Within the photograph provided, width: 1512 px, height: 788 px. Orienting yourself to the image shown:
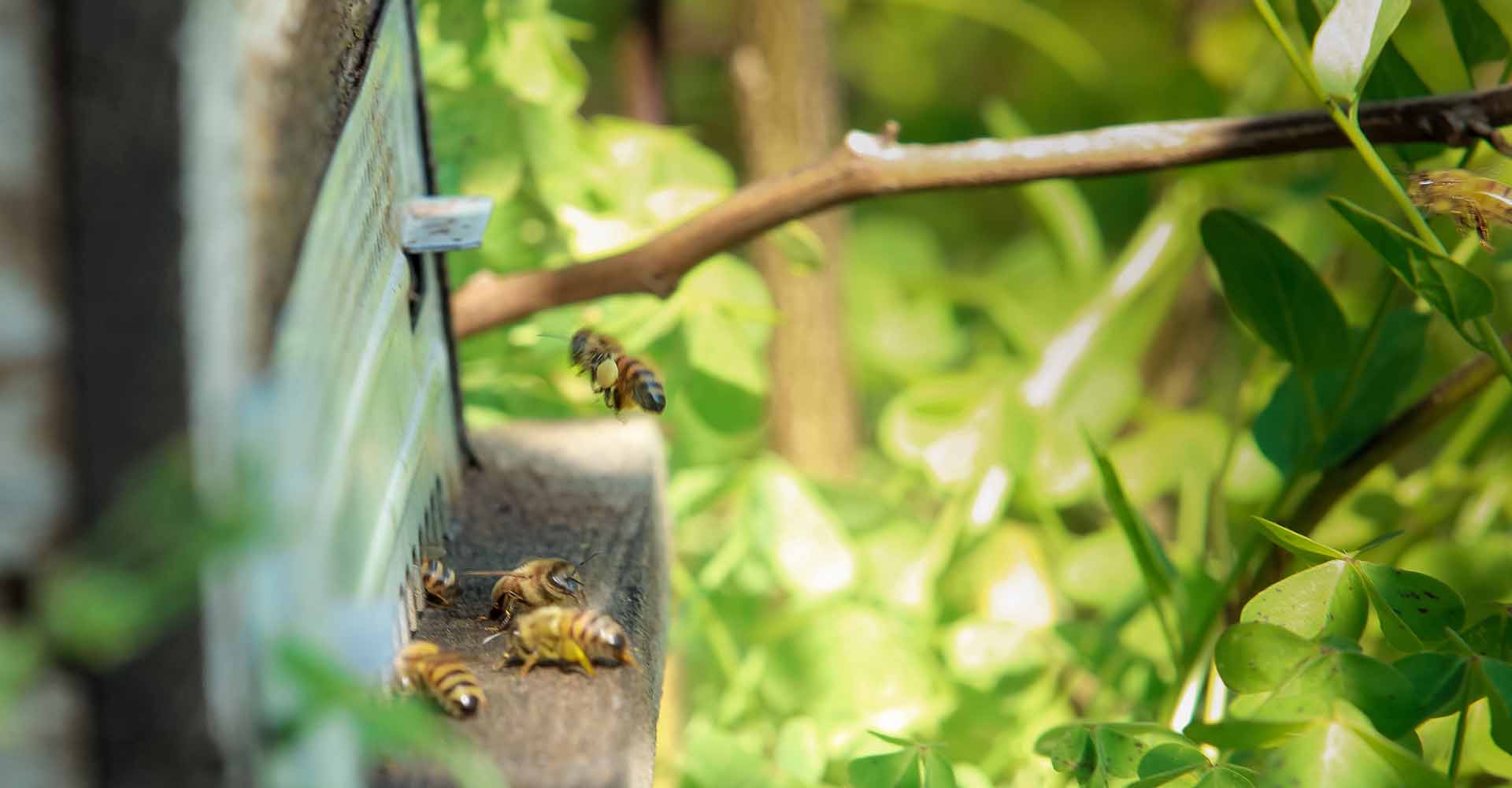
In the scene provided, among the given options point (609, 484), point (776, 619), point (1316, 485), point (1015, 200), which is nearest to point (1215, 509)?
point (1316, 485)

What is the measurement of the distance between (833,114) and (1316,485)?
788 mm

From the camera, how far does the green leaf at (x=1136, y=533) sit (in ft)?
2.02

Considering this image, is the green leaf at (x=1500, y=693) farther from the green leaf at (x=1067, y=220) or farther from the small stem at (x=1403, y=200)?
the green leaf at (x=1067, y=220)

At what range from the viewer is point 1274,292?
622 mm

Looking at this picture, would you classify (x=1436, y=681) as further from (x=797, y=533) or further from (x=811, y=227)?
(x=811, y=227)

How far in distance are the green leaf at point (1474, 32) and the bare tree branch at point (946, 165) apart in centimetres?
4

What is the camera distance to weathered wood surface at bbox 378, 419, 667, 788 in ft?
1.30

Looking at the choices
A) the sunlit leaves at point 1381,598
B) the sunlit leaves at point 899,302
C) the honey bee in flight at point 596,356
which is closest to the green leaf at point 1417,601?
the sunlit leaves at point 1381,598

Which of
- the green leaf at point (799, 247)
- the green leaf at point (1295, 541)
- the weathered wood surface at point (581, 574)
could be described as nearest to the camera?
the weathered wood surface at point (581, 574)

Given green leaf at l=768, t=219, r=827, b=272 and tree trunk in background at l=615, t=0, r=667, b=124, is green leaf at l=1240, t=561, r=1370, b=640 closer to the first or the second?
green leaf at l=768, t=219, r=827, b=272

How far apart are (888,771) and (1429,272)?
1.03ft

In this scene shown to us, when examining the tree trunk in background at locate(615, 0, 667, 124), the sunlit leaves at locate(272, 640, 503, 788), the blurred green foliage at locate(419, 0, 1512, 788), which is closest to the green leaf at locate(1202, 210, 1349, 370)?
the blurred green foliage at locate(419, 0, 1512, 788)

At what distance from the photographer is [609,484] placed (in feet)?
2.26

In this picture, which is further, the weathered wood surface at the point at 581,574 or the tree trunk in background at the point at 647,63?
the tree trunk in background at the point at 647,63
